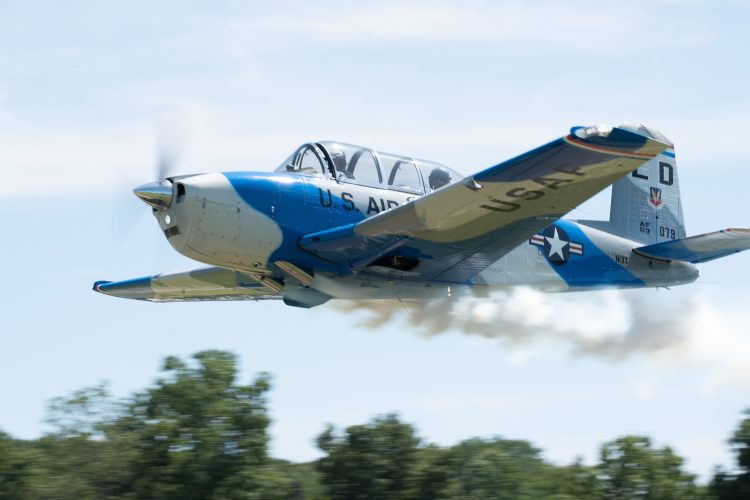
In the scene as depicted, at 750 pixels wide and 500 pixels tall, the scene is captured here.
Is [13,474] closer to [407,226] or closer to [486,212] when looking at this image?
[407,226]

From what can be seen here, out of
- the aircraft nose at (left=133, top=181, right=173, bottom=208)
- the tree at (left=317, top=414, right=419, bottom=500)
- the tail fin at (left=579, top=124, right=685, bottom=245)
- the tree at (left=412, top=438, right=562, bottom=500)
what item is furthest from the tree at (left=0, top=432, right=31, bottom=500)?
the tail fin at (left=579, top=124, right=685, bottom=245)

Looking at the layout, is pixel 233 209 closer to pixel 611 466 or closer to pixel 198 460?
pixel 198 460

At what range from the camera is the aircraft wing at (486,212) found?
12.9 m

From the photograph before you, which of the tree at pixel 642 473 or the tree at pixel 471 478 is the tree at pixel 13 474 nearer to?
the tree at pixel 471 478

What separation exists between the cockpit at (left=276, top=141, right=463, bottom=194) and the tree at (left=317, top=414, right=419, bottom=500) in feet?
29.0

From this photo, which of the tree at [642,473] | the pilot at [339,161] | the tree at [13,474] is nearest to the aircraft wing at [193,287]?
the pilot at [339,161]

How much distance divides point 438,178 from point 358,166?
1343mm

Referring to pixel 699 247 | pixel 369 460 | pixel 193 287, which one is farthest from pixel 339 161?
pixel 369 460

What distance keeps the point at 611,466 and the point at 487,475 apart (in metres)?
2.77

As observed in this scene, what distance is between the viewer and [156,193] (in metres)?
15.1

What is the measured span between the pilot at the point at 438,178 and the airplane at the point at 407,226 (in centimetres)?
2

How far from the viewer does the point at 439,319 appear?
17.5 meters

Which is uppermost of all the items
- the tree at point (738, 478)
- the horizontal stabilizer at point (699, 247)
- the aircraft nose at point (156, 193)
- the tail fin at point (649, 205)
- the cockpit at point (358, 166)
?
the tail fin at point (649, 205)

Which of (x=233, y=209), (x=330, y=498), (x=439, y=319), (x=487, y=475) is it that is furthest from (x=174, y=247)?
(x=487, y=475)
